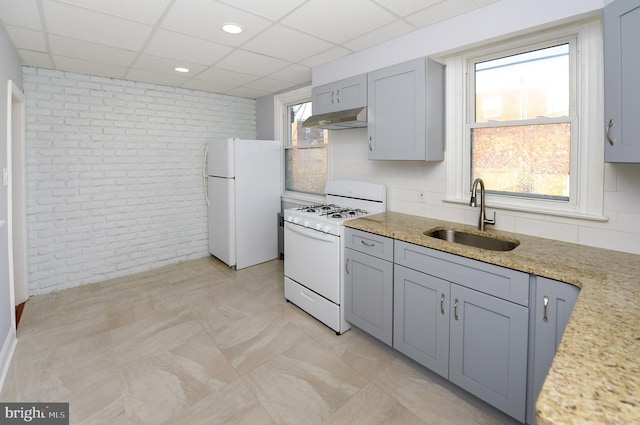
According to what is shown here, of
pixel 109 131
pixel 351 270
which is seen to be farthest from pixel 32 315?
pixel 351 270

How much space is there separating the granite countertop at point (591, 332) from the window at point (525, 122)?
47 cm

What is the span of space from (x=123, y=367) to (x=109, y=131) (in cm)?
279

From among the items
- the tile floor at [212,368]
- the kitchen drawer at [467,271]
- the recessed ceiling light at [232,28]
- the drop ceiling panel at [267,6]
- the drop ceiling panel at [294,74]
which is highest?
the drop ceiling panel at [294,74]

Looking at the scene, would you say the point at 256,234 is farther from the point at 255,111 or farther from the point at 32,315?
the point at 32,315

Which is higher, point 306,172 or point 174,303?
point 306,172

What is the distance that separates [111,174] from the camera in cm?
390

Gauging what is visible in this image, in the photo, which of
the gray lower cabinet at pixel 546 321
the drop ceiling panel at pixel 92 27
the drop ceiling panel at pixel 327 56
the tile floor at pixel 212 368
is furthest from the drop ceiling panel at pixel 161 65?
the gray lower cabinet at pixel 546 321

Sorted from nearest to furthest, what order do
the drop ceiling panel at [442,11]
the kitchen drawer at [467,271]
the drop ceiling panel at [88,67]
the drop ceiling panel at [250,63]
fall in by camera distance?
the kitchen drawer at [467,271]
the drop ceiling panel at [442,11]
the drop ceiling panel at [250,63]
the drop ceiling panel at [88,67]

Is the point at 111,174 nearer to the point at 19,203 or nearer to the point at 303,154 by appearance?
the point at 19,203

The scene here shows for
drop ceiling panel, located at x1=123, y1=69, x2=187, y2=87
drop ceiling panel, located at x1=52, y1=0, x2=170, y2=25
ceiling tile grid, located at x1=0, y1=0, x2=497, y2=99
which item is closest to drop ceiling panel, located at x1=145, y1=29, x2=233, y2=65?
ceiling tile grid, located at x1=0, y1=0, x2=497, y2=99

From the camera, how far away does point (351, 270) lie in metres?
2.63

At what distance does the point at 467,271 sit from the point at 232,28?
7.81 feet

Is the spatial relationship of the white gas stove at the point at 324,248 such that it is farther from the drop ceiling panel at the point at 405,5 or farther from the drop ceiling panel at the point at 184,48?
the drop ceiling panel at the point at 184,48

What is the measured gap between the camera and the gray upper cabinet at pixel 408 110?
2482 millimetres
